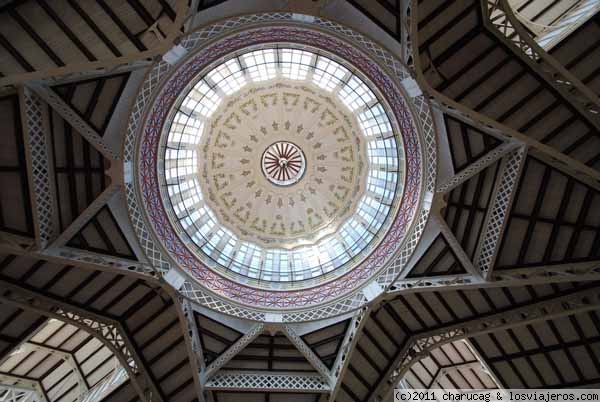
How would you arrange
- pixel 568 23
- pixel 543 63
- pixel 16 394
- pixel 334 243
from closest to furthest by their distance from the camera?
pixel 568 23 < pixel 543 63 < pixel 16 394 < pixel 334 243

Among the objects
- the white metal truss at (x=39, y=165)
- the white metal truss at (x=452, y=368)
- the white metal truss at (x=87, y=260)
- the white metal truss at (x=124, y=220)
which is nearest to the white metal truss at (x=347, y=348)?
the white metal truss at (x=452, y=368)

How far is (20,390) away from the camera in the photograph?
22.0 m

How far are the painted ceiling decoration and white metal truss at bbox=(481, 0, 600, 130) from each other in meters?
0.07

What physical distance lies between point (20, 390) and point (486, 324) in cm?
2082

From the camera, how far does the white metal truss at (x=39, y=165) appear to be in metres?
15.1

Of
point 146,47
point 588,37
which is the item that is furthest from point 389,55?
point 146,47

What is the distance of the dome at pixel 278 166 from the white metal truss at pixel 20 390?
30.0 ft

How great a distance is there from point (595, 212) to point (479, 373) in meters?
10.9

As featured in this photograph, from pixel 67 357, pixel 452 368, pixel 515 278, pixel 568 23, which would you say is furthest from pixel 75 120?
pixel 452 368

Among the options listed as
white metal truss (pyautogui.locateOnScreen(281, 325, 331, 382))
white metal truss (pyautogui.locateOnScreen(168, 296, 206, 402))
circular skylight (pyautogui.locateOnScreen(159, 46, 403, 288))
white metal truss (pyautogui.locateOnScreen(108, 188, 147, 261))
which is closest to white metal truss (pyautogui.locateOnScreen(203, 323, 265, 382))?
white metal truss (pyautogui.locateOnScreen(168, 296, 206, 402))

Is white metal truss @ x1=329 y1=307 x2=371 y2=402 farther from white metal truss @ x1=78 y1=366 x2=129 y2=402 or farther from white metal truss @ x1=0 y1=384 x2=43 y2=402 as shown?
white metal truss @ x1=0 y1=384 x2=43 y2=402

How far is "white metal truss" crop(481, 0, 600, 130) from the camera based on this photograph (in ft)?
49.4

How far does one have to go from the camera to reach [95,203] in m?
17.5

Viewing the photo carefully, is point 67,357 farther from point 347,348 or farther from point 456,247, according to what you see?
point 456,247
